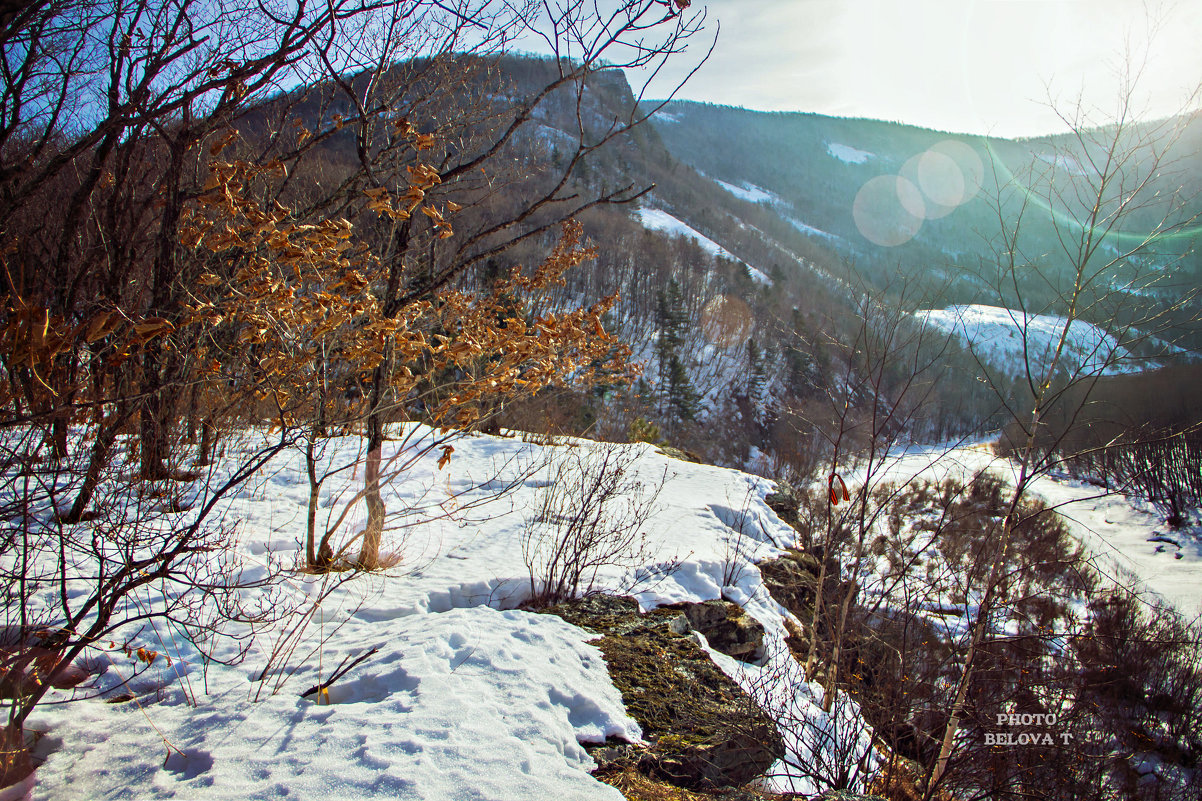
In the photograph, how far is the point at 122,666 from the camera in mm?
2480

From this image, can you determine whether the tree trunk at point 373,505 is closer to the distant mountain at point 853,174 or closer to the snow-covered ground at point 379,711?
the snow-covered ground at point 379,711

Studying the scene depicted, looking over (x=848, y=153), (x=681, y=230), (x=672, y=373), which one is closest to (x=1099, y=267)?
(x=672, y=373)

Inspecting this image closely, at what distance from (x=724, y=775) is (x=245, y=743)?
6.59ft

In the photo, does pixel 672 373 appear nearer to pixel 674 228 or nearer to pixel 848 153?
pixel 674 228

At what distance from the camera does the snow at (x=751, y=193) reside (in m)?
130

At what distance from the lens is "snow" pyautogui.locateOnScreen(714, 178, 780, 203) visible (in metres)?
130

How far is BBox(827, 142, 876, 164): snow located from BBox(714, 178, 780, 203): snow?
3680cm

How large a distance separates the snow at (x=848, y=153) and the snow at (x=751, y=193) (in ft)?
121

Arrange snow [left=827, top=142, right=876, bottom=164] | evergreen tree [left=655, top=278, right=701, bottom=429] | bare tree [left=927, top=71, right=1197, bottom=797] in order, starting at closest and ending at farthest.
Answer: bare tree [left=927, top=71, right=1197, bottom=797]
evergreen tree [left=655, top=278, right=701, bottom=429]
snow [left=827, top=142, right=876, bottom=164]

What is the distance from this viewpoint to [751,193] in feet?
439

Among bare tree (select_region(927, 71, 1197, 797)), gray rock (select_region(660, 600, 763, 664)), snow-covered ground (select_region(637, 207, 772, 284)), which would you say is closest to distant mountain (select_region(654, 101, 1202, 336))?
snow-covered ground (select_region(637, 207, 772, 284))

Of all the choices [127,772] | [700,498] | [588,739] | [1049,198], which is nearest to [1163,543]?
[700,498]

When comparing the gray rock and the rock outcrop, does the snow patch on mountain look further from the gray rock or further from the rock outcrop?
the rock outcrop

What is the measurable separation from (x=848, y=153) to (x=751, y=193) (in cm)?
5241
